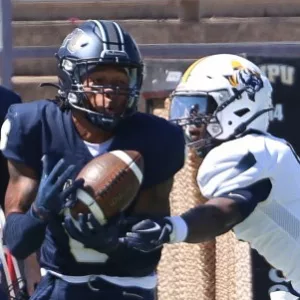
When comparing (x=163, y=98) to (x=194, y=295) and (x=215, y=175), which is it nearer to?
(x=194, y=295)

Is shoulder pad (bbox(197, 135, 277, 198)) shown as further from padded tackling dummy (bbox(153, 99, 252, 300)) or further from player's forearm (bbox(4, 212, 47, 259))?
padded tackling dummy (bbox(153, 99, 252, 300))

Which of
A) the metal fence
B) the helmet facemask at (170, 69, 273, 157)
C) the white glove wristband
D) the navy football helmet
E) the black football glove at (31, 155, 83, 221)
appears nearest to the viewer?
the black football glove at (31, 155, 83, 221)

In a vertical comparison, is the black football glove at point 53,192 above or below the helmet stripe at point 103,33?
below

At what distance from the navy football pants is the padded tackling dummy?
89.4 inches

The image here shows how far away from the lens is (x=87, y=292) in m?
3.75

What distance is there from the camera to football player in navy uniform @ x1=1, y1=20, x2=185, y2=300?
148 inches

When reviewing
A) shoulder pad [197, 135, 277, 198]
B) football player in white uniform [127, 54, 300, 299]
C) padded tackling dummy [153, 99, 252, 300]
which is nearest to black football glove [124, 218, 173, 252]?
football player in white uniform [127, 54, 300, 299]

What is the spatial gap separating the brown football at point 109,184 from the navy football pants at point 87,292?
0.75 ft

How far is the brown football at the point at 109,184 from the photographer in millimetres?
3617

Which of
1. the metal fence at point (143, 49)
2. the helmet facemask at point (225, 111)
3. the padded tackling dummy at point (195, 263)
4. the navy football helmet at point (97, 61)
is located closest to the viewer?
the navy football helmet at point (97, 61)

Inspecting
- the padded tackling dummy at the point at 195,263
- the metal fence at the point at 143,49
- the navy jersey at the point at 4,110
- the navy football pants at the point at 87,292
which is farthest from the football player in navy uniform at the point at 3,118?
the padded tackling dummy at the point at 195,263

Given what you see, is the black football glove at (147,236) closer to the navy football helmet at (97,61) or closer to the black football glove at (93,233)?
the black football glove at (93,233)

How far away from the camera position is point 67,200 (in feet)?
11.8

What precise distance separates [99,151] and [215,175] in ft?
1.45
